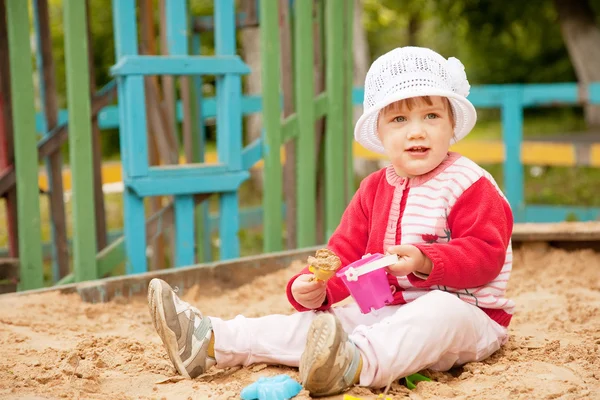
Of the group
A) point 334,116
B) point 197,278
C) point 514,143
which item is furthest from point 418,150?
point 514,143

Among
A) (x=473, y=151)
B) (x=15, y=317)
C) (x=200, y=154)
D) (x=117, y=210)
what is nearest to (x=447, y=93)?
(x=15, y=317)

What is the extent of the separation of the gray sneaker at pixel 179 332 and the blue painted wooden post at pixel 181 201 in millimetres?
1616

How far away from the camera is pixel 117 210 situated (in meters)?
9.02

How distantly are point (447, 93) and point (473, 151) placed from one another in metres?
5.46

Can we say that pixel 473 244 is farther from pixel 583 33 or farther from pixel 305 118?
pixel 583 33

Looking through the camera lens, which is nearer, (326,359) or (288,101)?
(326,359)

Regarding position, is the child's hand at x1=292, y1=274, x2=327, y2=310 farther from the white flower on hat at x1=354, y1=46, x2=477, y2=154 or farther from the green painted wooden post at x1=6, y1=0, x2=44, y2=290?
the green painted wooden post at x1=6, y1=0, x2=44, y2=290

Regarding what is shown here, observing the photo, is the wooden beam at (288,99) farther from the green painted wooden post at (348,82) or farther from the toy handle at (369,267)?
the toy handle at (369,267)

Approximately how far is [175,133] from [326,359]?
2.93 meters

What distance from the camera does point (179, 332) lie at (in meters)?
2.32

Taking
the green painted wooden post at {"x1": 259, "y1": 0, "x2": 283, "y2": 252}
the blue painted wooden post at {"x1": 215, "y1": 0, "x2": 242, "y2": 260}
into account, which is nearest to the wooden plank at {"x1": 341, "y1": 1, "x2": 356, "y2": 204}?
the green painted wooden post at {"x1": 259, "y1": 0, "x2": 283, "y2": 252}

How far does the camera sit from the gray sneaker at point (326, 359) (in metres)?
2.07

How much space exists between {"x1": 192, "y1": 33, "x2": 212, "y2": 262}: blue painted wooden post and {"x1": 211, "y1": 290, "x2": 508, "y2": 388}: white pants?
7.74 feet

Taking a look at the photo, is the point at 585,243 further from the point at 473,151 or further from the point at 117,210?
the point at 117,210
